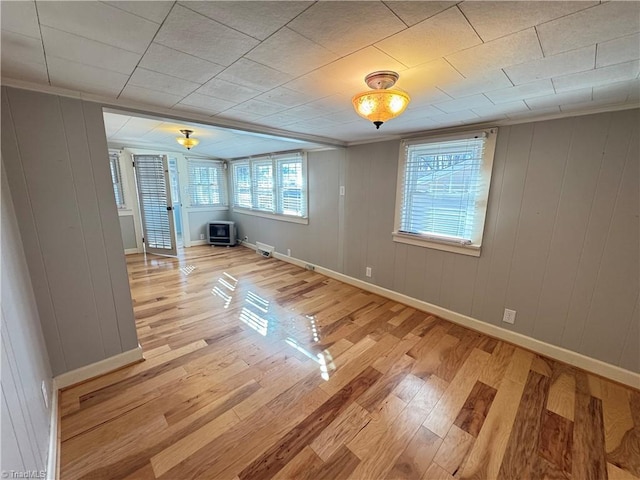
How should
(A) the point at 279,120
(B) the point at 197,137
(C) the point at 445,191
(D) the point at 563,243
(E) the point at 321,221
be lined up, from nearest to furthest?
(D) the point at 563,243 < (A) the point at 279,120 < (C) the point at 445,191 < (B) the point at 197,137 < (E) the point at 321,221

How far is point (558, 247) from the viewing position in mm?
2189

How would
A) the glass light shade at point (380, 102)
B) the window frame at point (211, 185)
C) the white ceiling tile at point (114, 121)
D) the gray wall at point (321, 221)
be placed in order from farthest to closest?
1. the window frame at point (211, 185)
2. the gray wall at point (321, 221)
3. the white ceiling tile at point (114, 121)
4. the glass light shade at point (380, 102)

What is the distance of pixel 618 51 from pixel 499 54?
505 millimetres

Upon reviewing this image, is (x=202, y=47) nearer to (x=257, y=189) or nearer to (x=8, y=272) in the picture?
(x=8, y=272)

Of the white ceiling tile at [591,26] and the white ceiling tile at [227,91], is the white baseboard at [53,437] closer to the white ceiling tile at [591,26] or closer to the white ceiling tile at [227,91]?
the white ceiling tile at [227,91]

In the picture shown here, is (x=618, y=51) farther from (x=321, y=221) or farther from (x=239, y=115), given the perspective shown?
(x=321, y=221)

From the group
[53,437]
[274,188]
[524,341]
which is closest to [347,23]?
[53,437]

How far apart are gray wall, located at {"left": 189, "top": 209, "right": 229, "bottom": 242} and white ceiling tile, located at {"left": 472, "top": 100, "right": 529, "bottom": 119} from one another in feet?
18.7

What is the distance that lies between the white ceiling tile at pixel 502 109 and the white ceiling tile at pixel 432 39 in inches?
41.4

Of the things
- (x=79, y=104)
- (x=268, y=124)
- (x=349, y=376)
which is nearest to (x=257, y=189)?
(x=268, y=124)

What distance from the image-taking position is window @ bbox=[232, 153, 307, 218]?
446 cm

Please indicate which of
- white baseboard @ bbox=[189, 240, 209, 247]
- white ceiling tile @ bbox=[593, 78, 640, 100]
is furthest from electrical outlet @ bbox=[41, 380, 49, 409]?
white baseboard @ bbox=[189, 240, 209, 247]

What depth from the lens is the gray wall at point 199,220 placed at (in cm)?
598

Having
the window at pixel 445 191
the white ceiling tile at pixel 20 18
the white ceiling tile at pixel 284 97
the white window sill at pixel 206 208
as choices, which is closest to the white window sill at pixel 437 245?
the window at pixel 445 191
